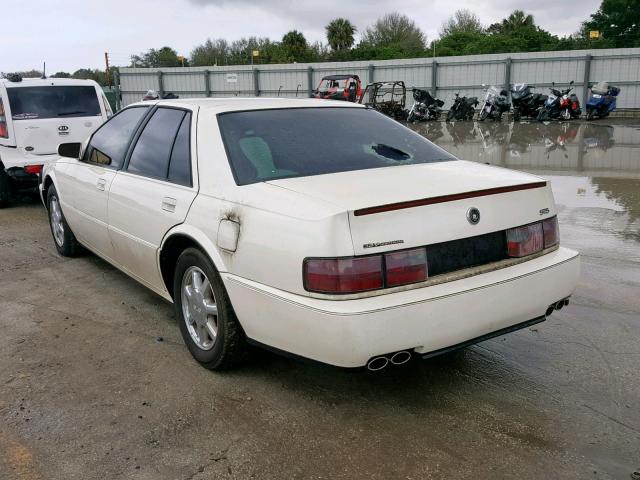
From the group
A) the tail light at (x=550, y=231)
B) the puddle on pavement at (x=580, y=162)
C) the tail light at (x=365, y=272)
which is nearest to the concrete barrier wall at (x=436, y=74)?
the puddle on pavement at (x=580, y=162)

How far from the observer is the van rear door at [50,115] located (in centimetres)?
847

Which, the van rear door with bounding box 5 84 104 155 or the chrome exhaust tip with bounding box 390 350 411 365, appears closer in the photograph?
the chrome exhaust tip with bounding box 390 350 411 365

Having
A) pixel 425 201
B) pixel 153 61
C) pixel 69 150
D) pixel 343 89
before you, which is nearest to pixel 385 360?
pixel 425 201

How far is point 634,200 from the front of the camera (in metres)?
7.86

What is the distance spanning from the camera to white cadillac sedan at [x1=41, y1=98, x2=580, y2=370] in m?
2.60

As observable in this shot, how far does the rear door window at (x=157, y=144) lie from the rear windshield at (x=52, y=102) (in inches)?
209

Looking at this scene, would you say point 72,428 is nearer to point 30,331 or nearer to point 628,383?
point 30,331

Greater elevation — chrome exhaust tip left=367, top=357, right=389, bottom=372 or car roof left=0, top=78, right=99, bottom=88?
car roof left=0, top=78, right=99, bottom=88

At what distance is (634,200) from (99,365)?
7016 mm

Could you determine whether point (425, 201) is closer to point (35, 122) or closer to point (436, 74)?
point (35, 122)

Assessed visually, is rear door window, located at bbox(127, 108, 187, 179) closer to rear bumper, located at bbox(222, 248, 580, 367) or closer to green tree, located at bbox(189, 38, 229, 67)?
rear bumper, located at bbox(222, 248, 580, 367)

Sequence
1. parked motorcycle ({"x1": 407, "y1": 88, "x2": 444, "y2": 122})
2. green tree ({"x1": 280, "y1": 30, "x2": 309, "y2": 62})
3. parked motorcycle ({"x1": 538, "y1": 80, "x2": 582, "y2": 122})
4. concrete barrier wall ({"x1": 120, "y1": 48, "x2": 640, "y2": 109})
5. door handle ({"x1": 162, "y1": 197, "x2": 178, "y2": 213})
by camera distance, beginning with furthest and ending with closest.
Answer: green tree ({"x1": 280, "y1": 30, "x2": 309, "y2": 62})
concrete barrier wall ({"x1": 120, "y1": 48, "x2": 640, "y2": 109})
parked motorcycle ({"x1": 407, "y1": 88, "x2": 444, "y2": 122})
parked motorcycle ({"x1": 538, "y1": 80, "x2": 582, "y2": 122})
door handle ({"x1": 162, "y1": 197, "x2": 178, "y2": 213})

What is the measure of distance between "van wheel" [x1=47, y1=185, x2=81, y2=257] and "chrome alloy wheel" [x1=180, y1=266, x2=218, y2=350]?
2.59 m

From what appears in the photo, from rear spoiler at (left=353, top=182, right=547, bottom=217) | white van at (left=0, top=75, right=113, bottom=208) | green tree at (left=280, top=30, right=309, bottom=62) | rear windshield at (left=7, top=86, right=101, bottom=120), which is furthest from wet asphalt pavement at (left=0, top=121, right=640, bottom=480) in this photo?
green tree at (left=280, top=30, right=309, bottom=62)
